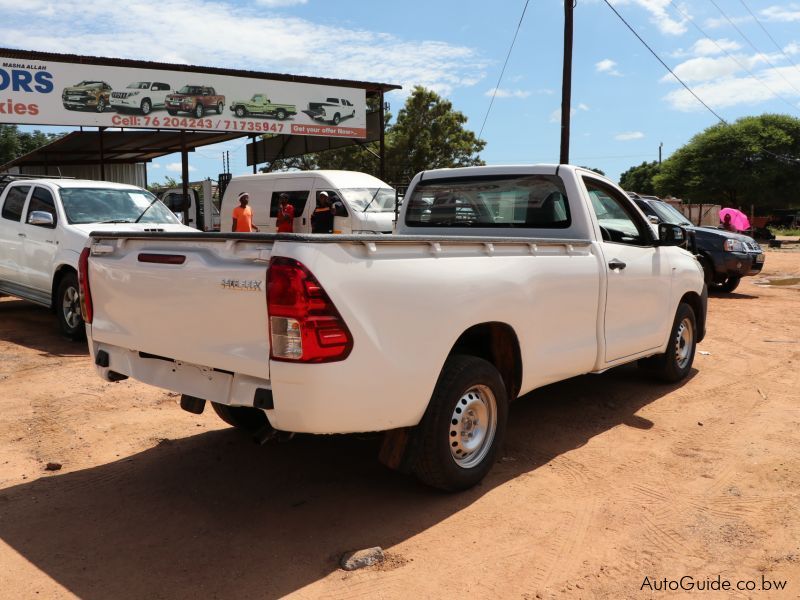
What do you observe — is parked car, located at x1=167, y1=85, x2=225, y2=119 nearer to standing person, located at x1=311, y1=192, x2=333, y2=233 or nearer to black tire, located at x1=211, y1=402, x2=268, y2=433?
standing person, located at x1=311, y1=192, x2=333, y2=233

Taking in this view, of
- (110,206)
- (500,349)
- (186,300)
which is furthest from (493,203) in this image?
(110,206)

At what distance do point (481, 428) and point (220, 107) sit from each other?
1664cm

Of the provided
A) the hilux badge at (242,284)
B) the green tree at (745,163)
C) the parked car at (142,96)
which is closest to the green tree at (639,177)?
the green tree at (745,163)

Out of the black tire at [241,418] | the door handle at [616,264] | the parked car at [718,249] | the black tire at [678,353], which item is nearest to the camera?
the black tire at [241,418]

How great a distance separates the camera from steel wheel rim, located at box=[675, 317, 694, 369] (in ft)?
21.4

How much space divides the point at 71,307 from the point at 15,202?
2.38 metres

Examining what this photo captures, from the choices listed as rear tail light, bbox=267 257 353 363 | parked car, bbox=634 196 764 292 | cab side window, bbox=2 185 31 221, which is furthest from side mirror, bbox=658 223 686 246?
cab side window, bbox=2 185 31 221

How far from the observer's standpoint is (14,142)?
161 ft

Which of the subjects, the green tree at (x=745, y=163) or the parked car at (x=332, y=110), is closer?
the parked car at (x=332, y=110)

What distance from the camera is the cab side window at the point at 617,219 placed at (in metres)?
5.57

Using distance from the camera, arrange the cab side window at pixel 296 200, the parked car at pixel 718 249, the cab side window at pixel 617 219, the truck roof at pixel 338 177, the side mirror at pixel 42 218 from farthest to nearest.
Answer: the cab side window at pixel 296 200 → the truck roof at pixel 338 177 → the parked car at pixel 718 249 → the side mirror at pixel 42 218 → the cab side window at pixel 617 219


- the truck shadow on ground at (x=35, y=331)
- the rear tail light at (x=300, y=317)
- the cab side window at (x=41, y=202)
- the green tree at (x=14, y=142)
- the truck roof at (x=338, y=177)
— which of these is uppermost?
the green tree at (x=14, y=142)

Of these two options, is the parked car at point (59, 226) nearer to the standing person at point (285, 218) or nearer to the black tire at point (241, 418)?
the black tire at point (241, 418)

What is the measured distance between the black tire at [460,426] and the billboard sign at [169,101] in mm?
15475
